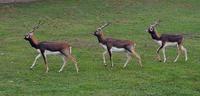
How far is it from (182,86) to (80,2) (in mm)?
20267

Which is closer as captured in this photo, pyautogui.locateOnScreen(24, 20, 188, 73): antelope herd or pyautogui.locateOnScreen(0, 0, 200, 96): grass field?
pyautogui.locateOnScreen(0, 0, 200, 96): grass field

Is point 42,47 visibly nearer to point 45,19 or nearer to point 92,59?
point 92,59

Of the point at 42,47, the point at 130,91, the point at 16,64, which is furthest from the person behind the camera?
the point at 16,64

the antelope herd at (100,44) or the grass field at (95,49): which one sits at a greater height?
the antelope herd at (100,44)

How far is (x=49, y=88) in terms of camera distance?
14.2 metres

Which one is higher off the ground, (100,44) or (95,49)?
(100,44)

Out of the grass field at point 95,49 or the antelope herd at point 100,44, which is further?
the antelope herd at point 100,44

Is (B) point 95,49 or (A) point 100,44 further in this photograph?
(B) point 95,49

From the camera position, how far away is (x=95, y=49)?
68.1ft

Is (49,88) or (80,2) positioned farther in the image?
(80,2)

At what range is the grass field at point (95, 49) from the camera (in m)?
14.4

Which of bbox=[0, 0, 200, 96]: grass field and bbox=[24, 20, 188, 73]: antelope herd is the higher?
bbox=[24, 20, 188, 73]: antelope herd

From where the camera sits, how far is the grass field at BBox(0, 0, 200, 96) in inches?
567

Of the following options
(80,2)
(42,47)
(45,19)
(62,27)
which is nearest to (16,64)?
(42,47)
